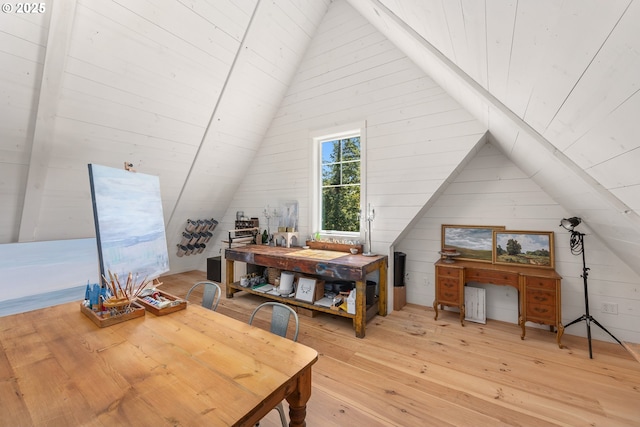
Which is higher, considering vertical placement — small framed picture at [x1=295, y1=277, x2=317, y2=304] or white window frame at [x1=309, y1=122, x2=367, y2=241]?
white window frame at [x1=309, y1=122, x2=367, y2=241]

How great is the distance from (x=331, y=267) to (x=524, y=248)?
6.93 ft

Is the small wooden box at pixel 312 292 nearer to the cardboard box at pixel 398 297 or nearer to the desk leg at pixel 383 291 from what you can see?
the desk leg at pixel 383 291

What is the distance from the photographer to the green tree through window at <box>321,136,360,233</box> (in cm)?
352

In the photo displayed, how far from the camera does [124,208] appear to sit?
1772 mm

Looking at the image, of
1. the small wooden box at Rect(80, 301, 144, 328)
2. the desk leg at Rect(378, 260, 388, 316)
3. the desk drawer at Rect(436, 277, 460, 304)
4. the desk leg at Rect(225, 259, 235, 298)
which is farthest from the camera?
the desk leg at Rect(225, 259, 235, 298)

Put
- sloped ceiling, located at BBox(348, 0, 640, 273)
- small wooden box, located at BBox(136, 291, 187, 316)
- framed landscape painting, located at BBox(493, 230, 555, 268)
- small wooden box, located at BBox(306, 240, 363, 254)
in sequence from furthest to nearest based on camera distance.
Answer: small wooden box, located at BBox(306, 240, 363, 254) → framed landscape painting, located at BBox(493, 230, 555, 268) → small wooden box, located at BBox(136, 291, 187, 316) → sloped ceiling, located at BBox(348, 0, 640, 273)

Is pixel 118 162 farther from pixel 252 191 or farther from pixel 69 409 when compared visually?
pixel 69 409

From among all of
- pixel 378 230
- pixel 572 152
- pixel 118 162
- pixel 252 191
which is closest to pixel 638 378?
pixel 572 152

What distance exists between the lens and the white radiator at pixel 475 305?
9.28ft

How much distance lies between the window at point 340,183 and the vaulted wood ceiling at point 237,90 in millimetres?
1201

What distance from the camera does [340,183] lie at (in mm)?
3666

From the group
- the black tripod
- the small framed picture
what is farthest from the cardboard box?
the black tripod

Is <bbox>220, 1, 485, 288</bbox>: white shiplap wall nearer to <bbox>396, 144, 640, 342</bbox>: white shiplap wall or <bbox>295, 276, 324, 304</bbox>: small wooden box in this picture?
<bbox>396, 144, 640, 342</bbox>: white shiplap wall

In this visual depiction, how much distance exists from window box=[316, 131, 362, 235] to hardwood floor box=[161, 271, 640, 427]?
1403mm
